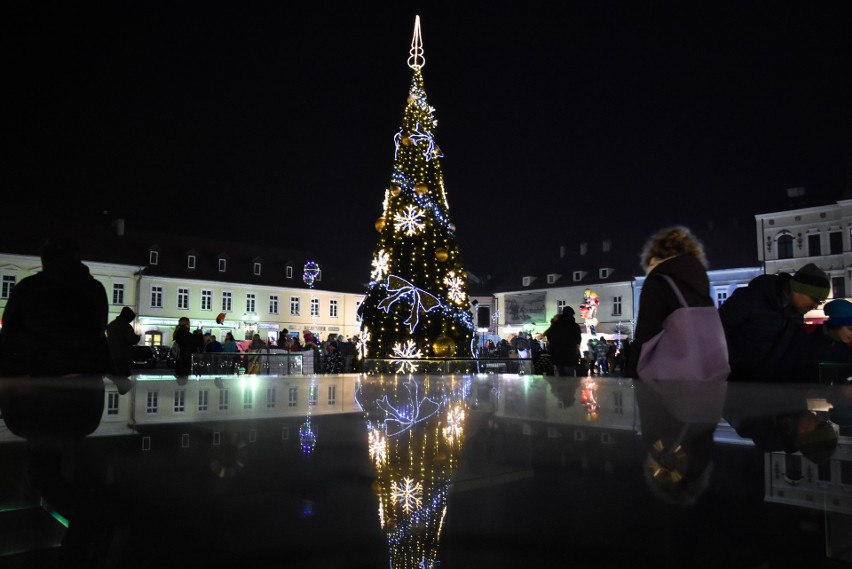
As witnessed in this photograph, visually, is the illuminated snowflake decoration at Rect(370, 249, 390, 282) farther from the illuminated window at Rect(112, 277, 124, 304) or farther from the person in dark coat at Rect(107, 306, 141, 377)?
the illuminated window at Rect(112, 277, 124, 304)

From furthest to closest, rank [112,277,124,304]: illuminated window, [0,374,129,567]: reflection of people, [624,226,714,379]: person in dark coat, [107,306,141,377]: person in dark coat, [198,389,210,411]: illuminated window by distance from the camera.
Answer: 1. [112,277,124,304]: illuminated window
2. [107,306,141,377]: person in dark coat
3. [624,226,714,379]: person in dark coat
4. [198,389,210,411]: illuminated window
5. [0,374,129,567]: reflection of people

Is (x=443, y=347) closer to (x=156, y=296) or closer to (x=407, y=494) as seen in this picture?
(x=407, y=494)

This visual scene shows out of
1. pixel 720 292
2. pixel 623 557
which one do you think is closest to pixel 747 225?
pixel 720 292

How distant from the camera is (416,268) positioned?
51.6 feet

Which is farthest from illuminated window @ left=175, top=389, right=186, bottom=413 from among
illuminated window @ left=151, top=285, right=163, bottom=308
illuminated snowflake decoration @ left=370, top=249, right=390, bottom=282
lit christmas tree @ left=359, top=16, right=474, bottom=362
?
illuminated window @ left=151, top=285, right=163, bottom=308

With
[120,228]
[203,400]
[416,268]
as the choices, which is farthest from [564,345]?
[120,228]

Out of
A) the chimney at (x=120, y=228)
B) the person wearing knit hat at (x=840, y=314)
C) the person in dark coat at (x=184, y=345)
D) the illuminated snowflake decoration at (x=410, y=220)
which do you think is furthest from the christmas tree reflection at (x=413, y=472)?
the chimney at (x=120, y=228)

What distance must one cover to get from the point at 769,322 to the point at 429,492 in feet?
12.8

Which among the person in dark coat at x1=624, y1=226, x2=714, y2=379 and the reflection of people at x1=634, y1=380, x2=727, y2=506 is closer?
the reflection of people at x1=634, y1=380, x2=727, y2=506

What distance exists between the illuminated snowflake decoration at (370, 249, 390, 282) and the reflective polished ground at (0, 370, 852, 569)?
1391 cm

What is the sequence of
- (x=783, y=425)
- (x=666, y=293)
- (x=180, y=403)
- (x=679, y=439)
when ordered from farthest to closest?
(x=666, y=293)
(x=180, y=403)
(x=783, y=425)
(x=679, y=439)

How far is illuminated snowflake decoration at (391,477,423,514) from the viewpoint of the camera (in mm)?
966

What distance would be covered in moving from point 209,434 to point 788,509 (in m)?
1.41

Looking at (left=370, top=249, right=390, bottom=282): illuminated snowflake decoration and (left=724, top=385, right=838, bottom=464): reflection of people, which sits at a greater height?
(left=370, top=249, right=390, bottom=282): illuminated snowflake decoration
